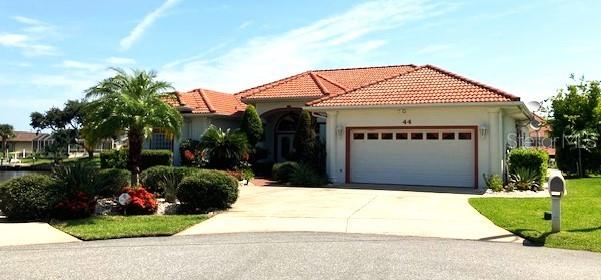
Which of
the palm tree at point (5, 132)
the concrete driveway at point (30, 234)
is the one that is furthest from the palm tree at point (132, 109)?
the palm tree at point (5, 132)

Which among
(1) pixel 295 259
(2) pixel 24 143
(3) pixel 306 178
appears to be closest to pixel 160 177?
(3) pixel 306 178

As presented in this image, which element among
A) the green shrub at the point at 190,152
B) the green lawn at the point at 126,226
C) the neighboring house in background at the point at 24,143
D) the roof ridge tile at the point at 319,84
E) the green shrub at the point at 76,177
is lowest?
the green lawn at the point at 126,226

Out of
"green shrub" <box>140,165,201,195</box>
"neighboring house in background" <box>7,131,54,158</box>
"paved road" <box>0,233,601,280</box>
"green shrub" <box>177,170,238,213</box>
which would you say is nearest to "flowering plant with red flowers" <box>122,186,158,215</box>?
"green shrub" <box>177,170,238,213</box>

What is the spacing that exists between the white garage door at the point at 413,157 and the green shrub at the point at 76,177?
10374mm

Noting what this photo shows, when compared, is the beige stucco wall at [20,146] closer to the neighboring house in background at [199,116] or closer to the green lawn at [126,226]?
the neighboring house in background at [199,116]

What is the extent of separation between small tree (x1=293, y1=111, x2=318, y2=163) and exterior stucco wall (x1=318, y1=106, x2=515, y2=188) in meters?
1.11

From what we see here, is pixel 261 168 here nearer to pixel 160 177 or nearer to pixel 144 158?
pixel 144 158

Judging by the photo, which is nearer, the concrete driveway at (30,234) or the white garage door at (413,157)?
the concrete driveway at (30,234)

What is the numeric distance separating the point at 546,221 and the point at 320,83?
17773mm

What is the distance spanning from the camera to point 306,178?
2044 centimetres

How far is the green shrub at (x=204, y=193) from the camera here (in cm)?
1307

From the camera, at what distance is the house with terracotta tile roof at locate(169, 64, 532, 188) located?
18.9 metres

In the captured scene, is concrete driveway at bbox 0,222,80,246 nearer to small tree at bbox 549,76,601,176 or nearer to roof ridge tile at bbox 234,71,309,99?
roof ridge tile at bbox 234,71,309,99

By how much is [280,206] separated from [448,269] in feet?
24.0
